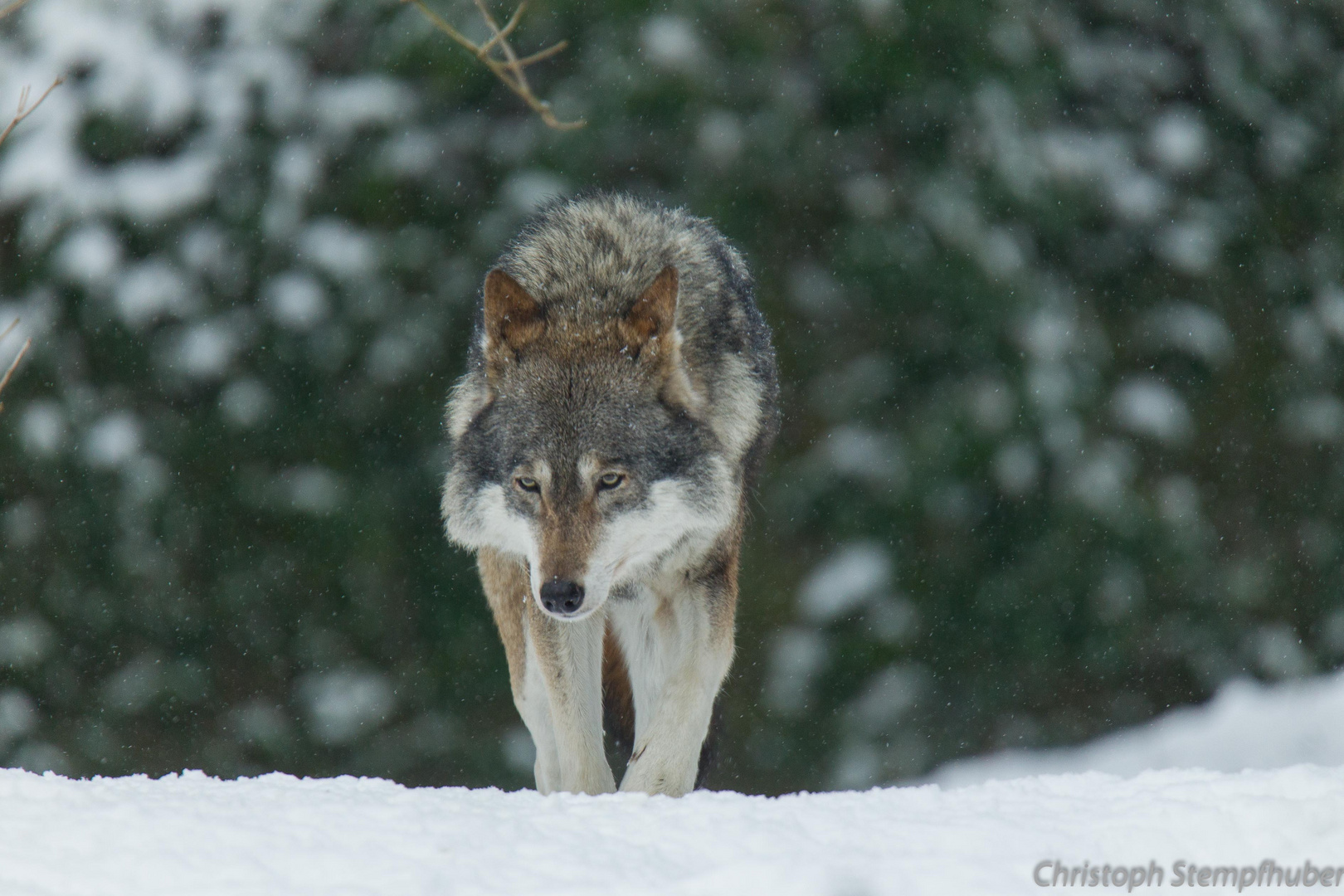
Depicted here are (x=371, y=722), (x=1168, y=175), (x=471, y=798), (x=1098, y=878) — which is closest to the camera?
(x=1098, y=878)

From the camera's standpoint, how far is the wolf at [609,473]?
390 cm

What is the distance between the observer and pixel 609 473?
154 inches

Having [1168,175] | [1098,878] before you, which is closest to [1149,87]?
[1168,175]

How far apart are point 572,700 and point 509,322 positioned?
4.19ft

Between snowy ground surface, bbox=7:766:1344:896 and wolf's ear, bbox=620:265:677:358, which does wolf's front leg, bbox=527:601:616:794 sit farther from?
snowy ground surface, bbox=7:766:1344:896

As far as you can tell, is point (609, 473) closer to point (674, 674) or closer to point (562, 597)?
point (562, 597)

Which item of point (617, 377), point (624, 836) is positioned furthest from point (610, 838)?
point (617, 377)

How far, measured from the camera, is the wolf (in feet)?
12.8

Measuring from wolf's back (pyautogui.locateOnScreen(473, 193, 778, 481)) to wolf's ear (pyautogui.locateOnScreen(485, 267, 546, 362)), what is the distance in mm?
99

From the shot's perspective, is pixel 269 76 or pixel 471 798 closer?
pixel 471 798

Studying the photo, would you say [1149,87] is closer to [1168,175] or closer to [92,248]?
[1168,175]

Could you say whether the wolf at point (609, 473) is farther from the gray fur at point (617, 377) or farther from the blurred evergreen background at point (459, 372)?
the blurred evergreen background at point (459, 372)

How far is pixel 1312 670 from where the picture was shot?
714 cm

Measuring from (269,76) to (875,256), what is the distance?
11.8 feet
